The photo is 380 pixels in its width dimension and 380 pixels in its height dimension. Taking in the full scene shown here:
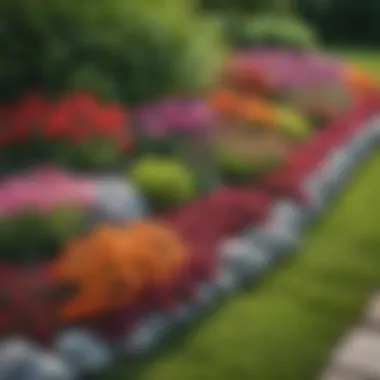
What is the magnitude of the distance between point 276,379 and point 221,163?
246 cm

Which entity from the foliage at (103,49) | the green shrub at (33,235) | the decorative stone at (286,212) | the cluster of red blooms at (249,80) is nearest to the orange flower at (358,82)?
the cluster of red blooms at (249,80)

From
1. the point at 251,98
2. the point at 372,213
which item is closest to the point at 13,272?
the point at 372,213

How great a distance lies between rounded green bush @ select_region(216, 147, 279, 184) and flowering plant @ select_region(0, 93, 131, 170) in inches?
28.3

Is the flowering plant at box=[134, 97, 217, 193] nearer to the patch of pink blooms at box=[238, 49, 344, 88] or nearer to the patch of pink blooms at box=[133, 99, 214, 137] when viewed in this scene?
the patch of pink blooms at box=[133, 99, 214, 137]

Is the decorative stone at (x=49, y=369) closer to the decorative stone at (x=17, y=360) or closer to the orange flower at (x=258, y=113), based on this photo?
the decorative stone at (x=17, y=360)

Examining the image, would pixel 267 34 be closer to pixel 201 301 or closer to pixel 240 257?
pixel 240 257

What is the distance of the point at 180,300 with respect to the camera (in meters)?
5.18

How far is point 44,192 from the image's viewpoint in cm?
543

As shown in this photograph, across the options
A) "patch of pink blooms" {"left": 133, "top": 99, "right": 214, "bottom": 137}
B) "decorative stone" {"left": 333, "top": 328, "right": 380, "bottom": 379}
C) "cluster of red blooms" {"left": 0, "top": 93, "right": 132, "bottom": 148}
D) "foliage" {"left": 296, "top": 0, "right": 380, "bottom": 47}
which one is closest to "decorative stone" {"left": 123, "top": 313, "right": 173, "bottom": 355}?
→ "decorative stone" {"left": 333, "top": 328, "right": 380, "bottom": 379}

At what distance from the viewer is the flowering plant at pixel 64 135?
20.9 feet

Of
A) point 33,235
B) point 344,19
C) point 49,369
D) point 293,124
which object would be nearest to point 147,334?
point 49,369

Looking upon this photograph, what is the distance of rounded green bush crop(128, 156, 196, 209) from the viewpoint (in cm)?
611

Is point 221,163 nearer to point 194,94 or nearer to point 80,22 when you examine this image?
point 194,94

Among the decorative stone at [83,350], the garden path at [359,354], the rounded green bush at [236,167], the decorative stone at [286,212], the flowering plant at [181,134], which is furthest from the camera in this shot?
the rounded green bush at [236,167]
